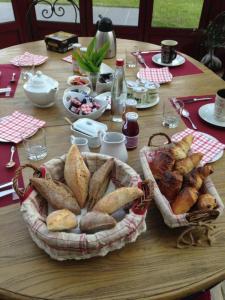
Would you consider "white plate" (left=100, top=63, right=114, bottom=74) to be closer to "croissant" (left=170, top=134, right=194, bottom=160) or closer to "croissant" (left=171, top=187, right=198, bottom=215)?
"croissant" (left=170, top=134, right=194, bottom=160)

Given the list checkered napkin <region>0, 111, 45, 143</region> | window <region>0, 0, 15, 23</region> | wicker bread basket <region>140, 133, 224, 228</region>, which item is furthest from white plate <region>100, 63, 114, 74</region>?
window <region>0, 0, 15, 23</region>

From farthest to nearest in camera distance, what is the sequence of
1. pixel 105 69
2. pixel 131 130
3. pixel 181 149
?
pixel 105 69
pixel 131 130
pixel 181 149

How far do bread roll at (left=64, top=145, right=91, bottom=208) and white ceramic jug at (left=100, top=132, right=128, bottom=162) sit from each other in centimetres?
12

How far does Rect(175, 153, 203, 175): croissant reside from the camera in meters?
0.81

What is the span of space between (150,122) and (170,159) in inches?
15.6

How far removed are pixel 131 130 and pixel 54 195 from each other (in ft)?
1.31

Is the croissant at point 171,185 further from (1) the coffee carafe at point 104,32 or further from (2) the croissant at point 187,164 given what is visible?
(1) the coffee carafe at point 104,32

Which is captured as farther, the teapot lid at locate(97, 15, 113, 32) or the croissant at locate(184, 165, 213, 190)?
the teapot lid at locate(97, 15, 113, 32)

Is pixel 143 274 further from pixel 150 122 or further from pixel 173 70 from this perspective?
pixel 173 70

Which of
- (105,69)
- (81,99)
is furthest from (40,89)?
(105,69)

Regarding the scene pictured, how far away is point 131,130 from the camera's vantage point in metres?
1.00

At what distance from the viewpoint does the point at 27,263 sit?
66 cm

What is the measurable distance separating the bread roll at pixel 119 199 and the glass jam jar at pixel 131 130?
13.4 inches

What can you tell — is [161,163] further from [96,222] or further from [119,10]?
[119,10]
